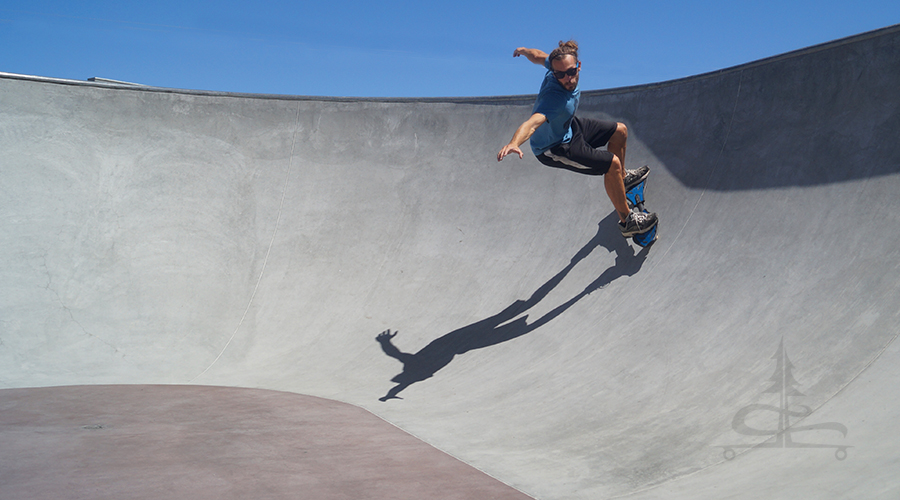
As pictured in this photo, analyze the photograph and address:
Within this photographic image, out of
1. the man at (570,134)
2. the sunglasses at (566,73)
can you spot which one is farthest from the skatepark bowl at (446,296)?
the sunglasses at (566,73)

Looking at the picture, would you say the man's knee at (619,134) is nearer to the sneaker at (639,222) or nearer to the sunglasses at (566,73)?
the sneaker at (639,222)

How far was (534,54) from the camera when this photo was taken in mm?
4578

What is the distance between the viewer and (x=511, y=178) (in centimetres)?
676

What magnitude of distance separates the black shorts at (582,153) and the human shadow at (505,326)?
0.94 meters

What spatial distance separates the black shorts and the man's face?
319 millimetres

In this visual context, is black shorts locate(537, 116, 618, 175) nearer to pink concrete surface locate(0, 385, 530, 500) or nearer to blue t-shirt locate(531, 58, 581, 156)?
blue t-shirt locate(531, 58, 581, 156)

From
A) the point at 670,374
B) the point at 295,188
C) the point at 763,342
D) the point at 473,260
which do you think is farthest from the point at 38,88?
the point at 763,342

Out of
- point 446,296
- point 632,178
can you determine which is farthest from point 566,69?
point 446,296

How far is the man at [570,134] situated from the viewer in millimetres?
4332

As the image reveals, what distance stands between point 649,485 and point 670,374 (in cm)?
99

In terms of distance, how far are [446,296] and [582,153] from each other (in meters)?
2.11

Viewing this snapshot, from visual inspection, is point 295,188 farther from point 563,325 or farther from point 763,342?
point 763,342

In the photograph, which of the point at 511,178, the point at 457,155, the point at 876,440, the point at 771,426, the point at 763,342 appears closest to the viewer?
the point at 876,440

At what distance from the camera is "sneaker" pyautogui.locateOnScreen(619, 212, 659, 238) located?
4.86 meters
